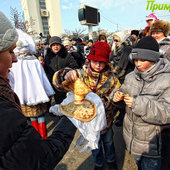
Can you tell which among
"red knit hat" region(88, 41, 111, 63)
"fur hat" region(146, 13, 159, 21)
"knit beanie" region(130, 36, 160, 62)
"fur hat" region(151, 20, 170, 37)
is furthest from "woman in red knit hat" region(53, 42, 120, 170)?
"fur hat" region(146, 13, 159, 21)

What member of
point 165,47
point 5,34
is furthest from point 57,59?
point 5,34

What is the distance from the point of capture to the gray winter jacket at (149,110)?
1181mm

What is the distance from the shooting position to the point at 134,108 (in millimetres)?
1200

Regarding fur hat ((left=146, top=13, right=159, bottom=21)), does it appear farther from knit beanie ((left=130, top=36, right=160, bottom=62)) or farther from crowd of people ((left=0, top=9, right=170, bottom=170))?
knit beanie ((left=130, top=36, right=160, bottom=62))

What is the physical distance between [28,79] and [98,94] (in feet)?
4.06

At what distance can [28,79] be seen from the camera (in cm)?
206

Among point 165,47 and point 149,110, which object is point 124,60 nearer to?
point 165,47

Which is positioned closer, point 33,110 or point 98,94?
point 98,94

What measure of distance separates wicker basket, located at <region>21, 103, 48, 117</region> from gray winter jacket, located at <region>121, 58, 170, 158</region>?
1.54 m

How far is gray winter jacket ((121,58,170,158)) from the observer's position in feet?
3.87

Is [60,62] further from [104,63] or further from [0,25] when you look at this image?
[0,25]

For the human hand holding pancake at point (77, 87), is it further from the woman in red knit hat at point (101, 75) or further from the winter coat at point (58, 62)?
the winter coat at point (58, 62)

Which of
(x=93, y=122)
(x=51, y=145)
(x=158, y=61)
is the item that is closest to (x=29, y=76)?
(x=93, y=122)

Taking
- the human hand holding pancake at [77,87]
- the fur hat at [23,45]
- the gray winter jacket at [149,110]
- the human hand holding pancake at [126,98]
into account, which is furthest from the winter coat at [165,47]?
the fur hat at [23,45]
